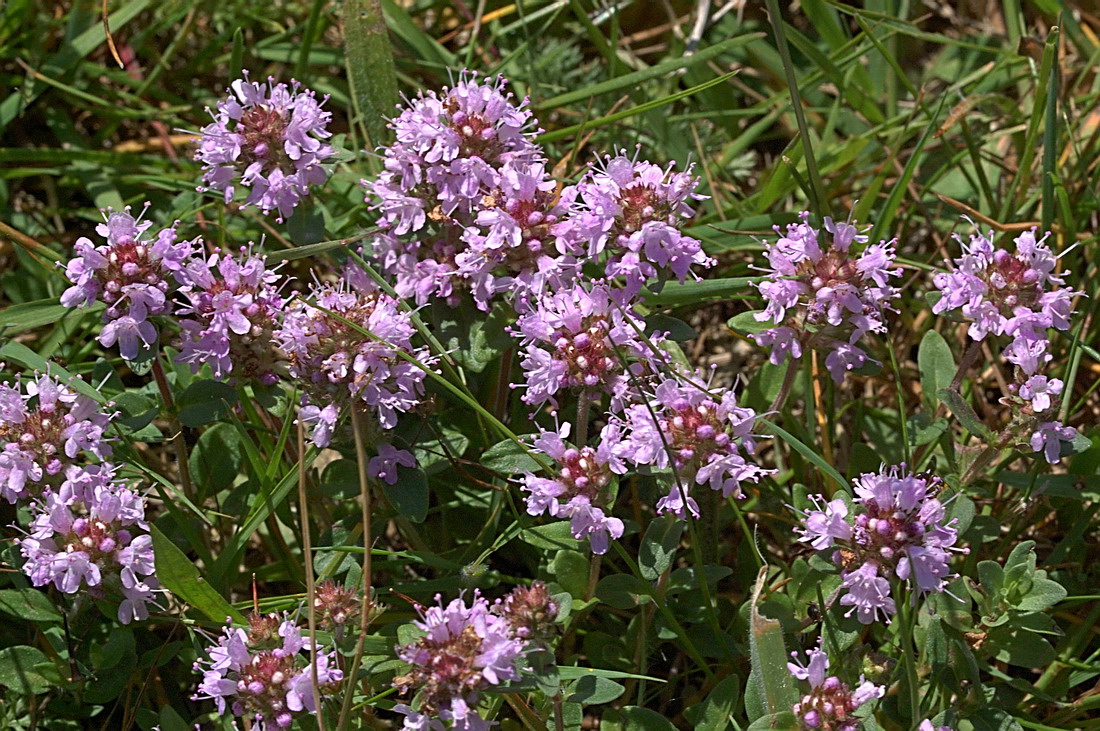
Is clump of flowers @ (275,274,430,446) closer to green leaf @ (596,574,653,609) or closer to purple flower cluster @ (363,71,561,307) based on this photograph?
purple flower cluster @ (363,71,561,307)

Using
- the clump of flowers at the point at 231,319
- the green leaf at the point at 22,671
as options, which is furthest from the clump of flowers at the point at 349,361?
the green leaf at the point at 22,671

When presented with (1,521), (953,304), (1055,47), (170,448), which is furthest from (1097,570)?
(1,521)

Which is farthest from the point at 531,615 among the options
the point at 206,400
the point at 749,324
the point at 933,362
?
the point at 933,362

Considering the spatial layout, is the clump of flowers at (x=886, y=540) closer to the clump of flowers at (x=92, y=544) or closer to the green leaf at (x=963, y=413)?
the green leaf at (x=963, y=413)

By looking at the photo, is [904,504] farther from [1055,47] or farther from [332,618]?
[1055,47]

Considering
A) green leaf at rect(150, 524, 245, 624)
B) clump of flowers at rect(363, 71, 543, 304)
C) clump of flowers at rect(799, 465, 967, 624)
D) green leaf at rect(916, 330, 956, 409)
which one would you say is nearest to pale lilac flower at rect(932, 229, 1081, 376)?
green leaf at rect(916, 330, 956, 409)
